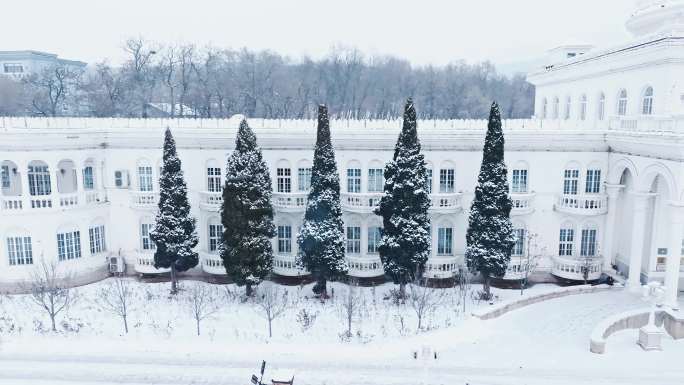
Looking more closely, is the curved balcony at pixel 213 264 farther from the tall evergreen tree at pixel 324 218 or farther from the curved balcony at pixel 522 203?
the curved balcony at pixel 522 203

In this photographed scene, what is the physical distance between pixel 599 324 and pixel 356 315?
10548 millimetres

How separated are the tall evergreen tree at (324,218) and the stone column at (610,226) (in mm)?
14745

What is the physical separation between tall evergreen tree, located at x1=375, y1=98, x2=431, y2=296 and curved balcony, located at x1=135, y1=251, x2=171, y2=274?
1352 centimetres

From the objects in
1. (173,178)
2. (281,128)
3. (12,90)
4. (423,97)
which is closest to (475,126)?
(281,128)

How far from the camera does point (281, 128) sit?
29.6 metres

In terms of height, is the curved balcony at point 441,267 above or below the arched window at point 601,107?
below

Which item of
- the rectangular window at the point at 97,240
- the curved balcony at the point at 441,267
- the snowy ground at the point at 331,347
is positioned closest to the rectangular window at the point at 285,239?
the snowy ground at the point at 331,347

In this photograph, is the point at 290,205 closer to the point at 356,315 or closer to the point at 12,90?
the point at 356,315

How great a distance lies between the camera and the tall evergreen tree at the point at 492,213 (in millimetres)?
25781

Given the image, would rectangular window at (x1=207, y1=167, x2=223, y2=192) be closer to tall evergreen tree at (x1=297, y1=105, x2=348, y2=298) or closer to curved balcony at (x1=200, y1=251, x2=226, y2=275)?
curved balcony at (x1=200, y1=251, x2=226, y2=275)

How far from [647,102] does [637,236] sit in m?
7.75

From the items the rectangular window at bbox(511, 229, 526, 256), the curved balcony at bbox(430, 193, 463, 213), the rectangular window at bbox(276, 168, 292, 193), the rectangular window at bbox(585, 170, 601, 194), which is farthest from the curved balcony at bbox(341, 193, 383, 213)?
the rectangular window at bbox(585, 170, 601, 194)

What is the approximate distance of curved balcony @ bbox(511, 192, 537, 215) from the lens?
28.2 meters

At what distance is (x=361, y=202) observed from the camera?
94.1 feet
